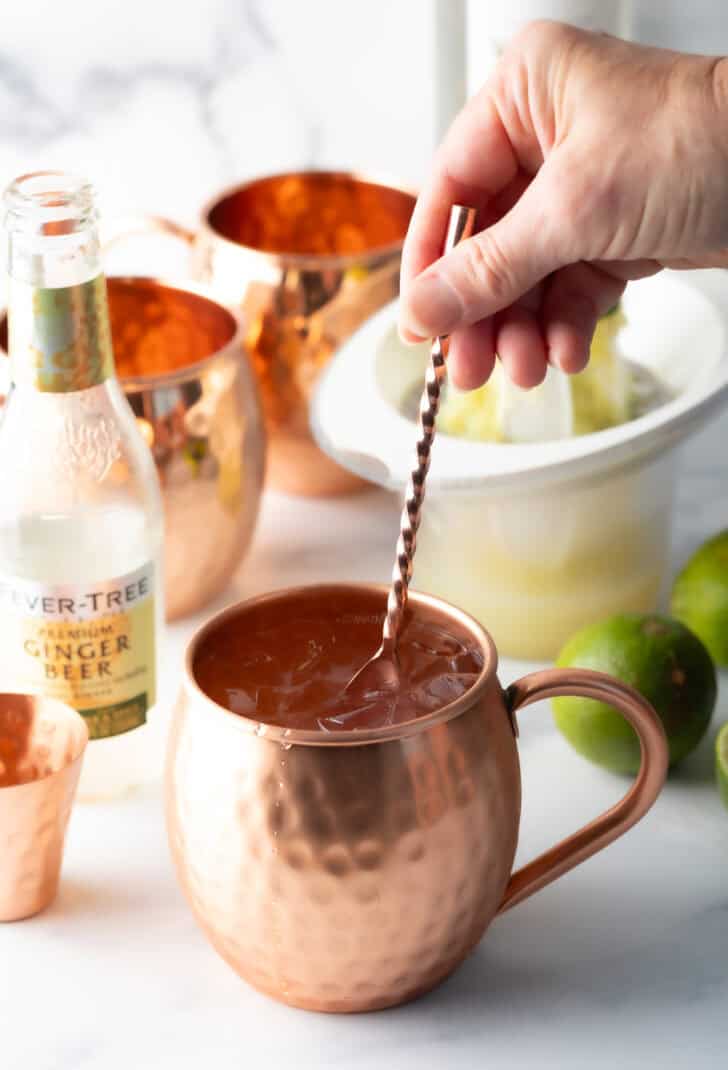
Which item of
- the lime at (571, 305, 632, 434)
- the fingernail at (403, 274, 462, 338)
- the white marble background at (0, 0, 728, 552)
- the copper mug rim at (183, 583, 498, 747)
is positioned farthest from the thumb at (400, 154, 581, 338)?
the white marble background at (0, 0, 728, 552)

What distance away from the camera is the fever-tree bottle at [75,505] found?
0.74m

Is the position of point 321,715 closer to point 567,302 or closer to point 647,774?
point 647,774

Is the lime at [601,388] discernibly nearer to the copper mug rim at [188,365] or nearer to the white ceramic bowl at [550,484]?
the white ceramic bowl at [550,484]

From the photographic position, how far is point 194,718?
64 centimetres

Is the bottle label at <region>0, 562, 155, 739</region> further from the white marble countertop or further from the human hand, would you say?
the human hand

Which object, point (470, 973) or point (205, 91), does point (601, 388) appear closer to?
point (470, 973)

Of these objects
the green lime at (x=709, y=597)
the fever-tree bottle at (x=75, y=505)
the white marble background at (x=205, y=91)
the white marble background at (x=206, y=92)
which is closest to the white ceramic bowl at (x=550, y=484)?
the green lime at (x=709, y=597)

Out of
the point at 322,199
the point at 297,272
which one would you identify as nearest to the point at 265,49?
the point at 322,199

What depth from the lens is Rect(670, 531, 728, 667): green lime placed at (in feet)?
3.01

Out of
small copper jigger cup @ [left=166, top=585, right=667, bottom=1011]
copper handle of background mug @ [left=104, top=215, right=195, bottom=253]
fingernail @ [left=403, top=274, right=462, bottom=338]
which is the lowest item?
small copper jigger cup @ [left=166, top=585, right=667, bottom=1011]

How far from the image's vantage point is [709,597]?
3.02 feet

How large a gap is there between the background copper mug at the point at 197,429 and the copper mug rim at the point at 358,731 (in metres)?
0.25

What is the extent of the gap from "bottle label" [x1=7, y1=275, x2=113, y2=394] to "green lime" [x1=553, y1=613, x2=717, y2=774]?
29 centimetres

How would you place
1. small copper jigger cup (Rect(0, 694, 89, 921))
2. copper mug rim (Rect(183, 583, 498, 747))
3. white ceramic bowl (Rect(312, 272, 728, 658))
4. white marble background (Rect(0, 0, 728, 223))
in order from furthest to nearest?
white marble background (Rect(0, 0, 728, 223)) < white ceramic bowl (Rect(312, 272, 728, 658)) < small copper jigger cup (Rect(0, 694, 89, 921)) < copper mug rim (Rect(183, 583, 498, 747))
